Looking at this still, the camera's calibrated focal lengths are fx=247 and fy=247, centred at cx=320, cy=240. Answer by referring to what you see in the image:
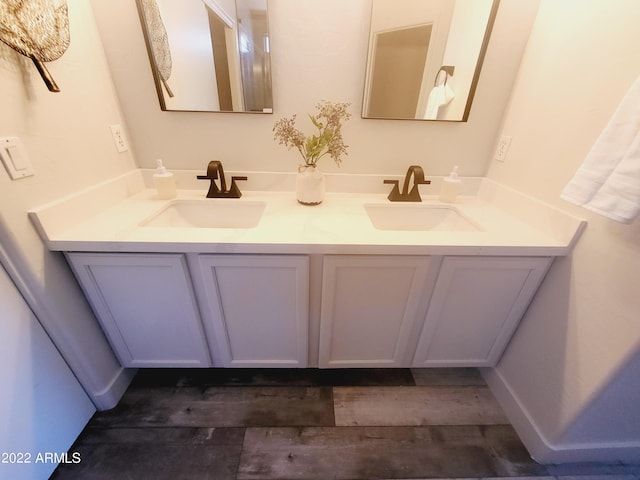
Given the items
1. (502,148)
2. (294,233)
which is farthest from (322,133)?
(502,148)

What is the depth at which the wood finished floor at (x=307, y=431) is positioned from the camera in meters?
0.94

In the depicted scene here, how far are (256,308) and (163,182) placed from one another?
28.5 inches

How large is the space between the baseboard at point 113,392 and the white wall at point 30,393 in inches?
3.5

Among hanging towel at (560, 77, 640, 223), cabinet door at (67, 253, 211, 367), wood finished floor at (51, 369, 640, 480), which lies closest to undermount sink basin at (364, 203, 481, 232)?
hanging towel at (560, 77, 640, 223)

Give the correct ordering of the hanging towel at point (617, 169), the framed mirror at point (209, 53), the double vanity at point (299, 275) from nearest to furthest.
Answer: the hanging towel at point (617, 169) < the double vanity at point (299, 275) < the framed mirror at point (209, 53)

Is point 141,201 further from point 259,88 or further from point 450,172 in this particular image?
point 450,172

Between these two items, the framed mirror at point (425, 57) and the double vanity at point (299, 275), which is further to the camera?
the framed mirror at point (425, 57)

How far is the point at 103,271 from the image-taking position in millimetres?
862

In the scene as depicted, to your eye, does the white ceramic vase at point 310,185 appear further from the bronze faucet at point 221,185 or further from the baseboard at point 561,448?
the baseboard at point 561,448

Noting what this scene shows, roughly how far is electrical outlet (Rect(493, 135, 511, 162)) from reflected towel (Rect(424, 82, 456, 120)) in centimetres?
31

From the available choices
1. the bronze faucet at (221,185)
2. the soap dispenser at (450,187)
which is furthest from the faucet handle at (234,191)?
the soap dispenser at (450,187)

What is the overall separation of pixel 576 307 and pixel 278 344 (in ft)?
3.60

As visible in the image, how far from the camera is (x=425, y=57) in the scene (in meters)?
1.06

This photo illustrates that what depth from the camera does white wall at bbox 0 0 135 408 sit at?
711 millimetres
